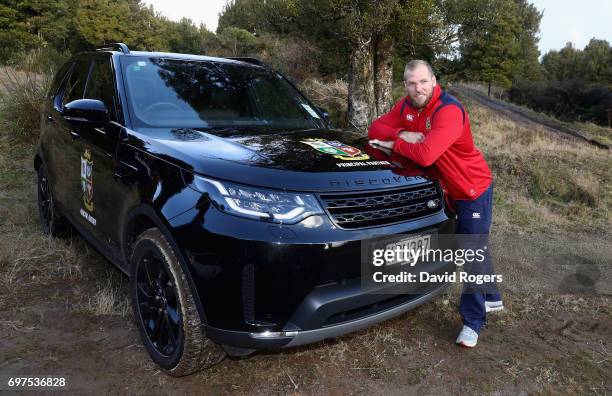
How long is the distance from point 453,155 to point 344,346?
4.22 ft

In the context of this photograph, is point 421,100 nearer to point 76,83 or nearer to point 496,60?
point 76,83

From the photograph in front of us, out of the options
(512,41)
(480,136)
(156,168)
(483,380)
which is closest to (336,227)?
(156,168)

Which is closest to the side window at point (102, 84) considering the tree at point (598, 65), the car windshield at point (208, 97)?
the car windshield at point (208, 97)

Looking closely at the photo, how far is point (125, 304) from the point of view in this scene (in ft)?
10.6

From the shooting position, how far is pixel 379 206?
7.50ft

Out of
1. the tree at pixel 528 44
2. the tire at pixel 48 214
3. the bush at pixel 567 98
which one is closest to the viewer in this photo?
the tire at pixel 48 214

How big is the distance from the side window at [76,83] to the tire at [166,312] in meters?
1.86

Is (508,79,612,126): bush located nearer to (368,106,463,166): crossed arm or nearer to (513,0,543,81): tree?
(513,0,543,81): tree

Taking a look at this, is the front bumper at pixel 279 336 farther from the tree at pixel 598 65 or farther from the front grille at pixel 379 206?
the tree at pixel 598 65

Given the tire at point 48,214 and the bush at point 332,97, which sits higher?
the bush at point 332,97

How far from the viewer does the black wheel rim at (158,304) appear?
2357 millimetres

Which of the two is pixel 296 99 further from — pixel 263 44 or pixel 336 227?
pixel 263 44

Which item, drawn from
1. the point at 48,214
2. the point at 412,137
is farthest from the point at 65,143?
the point at 412,137

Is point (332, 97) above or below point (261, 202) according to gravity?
above
